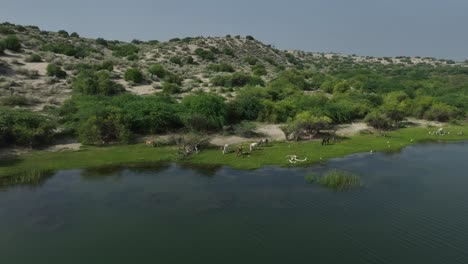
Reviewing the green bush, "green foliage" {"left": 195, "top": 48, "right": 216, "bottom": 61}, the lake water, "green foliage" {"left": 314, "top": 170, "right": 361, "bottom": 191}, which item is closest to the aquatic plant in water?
"green foliage" {"left": 314, "top": 170, "right": 361, "bottom": 191}

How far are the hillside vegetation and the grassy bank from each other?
313cm

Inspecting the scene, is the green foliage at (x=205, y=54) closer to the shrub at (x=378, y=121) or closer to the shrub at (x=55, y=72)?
the shrub at (x=55, y=72)

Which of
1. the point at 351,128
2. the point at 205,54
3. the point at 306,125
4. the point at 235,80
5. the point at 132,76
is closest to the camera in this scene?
the point at 306,125

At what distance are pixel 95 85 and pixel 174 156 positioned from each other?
26257mm

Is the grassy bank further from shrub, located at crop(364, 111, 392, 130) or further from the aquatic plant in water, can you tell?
shrub, located at crop(364, 111, 392, 130)

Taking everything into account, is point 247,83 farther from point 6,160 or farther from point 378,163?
point 6,160

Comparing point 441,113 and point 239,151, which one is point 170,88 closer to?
point 239,151

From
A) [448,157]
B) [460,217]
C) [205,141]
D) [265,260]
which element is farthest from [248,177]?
[448,157]

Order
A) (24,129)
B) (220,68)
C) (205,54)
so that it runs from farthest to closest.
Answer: (205,54) < (220,68) < (24,129)

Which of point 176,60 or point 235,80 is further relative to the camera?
point 176,60

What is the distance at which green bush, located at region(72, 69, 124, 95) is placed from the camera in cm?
5788

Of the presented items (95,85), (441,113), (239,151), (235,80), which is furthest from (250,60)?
(239,151)

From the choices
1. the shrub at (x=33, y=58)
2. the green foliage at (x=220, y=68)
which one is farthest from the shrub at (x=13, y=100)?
the green foliage at (x=220, y=68)

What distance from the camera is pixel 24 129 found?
39094mm
